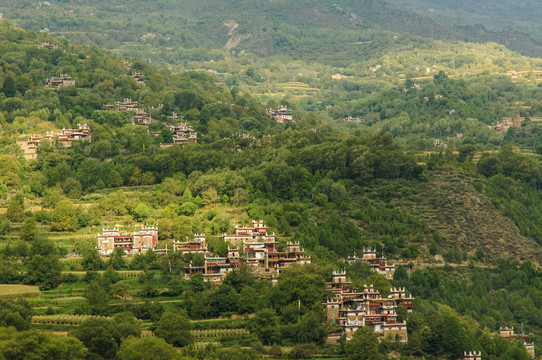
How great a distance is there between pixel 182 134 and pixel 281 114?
66.7 feet

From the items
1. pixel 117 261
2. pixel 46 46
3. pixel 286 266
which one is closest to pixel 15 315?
pixel 117 261

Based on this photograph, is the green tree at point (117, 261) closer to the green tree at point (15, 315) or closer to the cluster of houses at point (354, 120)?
the green tree at point (15, 315)

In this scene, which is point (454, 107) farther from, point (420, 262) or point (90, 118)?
point (420, 262)

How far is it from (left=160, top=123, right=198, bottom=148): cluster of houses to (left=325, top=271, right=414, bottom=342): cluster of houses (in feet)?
115

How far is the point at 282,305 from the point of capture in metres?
57.8

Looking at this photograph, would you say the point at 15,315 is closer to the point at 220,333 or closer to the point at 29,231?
the point at 220,333

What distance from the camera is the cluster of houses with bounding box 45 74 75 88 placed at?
105m

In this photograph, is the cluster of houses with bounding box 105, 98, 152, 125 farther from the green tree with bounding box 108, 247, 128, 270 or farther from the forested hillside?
the green tree with bounding box 108, 247, 128, 270

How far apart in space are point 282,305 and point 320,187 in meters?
22.6

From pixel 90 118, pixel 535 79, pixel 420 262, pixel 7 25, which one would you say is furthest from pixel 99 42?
pixel 420 262

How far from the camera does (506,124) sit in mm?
119500

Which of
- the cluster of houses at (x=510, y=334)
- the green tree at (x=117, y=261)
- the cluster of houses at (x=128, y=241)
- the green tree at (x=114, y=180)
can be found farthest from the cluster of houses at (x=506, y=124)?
the green tree at (x=117, y=261)

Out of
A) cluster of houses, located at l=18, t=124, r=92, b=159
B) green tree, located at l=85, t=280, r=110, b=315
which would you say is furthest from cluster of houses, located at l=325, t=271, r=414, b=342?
cluster of houses, located at l=18, t=124, r=92, b=159

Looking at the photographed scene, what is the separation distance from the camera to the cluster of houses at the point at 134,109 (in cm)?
9894
